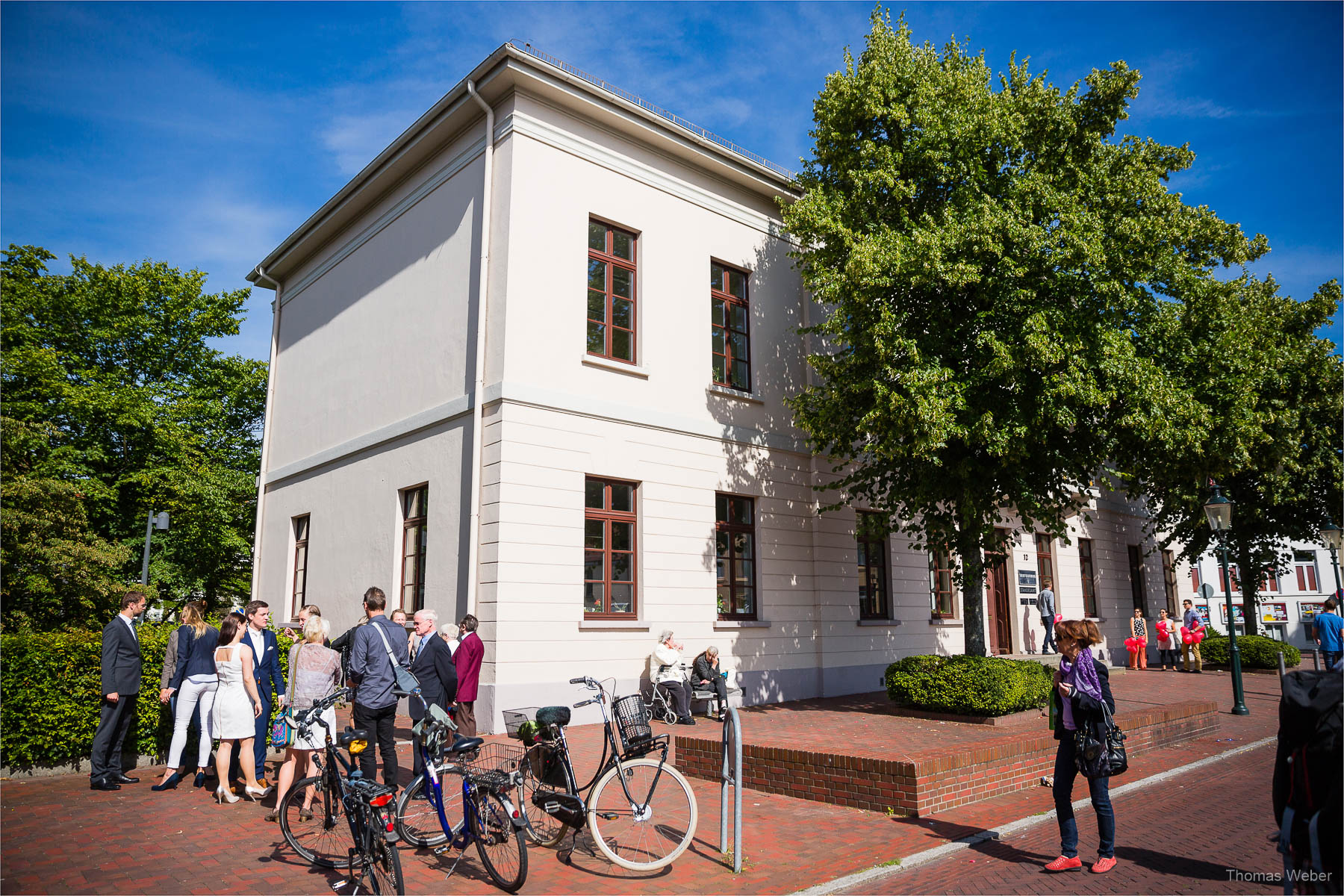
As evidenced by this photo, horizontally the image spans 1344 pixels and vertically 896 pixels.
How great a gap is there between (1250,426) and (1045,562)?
11130 millimetres

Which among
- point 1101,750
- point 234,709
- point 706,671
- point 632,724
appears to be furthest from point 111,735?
point 1101,750

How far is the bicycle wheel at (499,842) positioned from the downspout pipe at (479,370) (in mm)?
6711

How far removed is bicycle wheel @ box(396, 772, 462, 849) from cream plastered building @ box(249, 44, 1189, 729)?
5550 mm

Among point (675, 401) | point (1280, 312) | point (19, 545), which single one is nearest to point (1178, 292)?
point (675, 401)

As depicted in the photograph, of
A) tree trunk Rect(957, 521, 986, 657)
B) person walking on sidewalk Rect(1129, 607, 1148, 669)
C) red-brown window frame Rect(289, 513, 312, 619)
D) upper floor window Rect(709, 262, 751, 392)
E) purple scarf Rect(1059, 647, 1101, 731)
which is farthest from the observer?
person walking on sidewalk Rect(1129, 607, 1148, 669)

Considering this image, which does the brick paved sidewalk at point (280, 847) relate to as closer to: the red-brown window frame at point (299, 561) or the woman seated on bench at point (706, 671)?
the woman seated on bench at point (706, 671)

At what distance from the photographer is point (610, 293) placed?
1448cm

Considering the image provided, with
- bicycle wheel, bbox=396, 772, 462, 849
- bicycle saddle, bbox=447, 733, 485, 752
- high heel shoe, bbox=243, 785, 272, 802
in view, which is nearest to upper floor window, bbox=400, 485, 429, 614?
high heel shoe, bbox=243, 785, 272, 802

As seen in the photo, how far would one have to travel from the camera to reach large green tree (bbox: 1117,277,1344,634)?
13539 mm

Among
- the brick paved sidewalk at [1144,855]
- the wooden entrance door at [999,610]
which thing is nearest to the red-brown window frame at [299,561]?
the brick paved sidewalk at [1144,855]

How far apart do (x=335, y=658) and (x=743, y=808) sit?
13.2 ft

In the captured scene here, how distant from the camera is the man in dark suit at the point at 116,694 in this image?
842 cm

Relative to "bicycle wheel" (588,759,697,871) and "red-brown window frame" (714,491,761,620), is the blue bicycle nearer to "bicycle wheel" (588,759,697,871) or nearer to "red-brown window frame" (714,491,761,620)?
"bicycle wheel" (588,759,697,871)

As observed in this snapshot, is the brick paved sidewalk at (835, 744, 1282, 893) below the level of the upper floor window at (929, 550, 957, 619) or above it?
below
